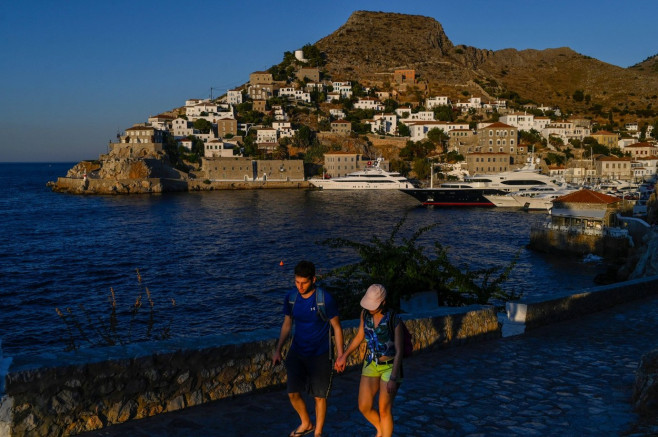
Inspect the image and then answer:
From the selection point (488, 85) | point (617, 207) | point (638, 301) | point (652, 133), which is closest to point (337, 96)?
point (488, 85)

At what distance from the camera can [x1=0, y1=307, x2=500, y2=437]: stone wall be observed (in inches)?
169

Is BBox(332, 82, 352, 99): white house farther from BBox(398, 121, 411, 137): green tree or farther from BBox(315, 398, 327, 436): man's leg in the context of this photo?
BBox(315, 398, 327, 436): man's leg

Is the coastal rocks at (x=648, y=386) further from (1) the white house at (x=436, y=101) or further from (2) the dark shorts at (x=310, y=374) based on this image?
(1) the white house at (x=436, y=101)

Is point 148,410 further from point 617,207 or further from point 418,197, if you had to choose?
point 418,197

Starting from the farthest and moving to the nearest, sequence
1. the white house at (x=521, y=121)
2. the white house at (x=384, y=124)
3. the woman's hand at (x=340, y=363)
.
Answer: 1. the white house at (x=384, y=124)
2. the white house at (x=521, y=121)
3. the woman's hand at (x=340, y=363)

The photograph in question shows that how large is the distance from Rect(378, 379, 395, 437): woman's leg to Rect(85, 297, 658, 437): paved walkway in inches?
18.2

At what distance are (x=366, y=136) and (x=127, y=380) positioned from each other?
109 metres

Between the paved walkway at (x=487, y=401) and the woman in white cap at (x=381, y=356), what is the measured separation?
1.91 ft

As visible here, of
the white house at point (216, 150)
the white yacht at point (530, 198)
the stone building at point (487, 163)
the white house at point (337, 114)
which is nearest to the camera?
the white yacht at point (530, 198)

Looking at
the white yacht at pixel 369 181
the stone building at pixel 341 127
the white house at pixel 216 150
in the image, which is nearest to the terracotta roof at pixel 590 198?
the white yacht at pixel 369 181

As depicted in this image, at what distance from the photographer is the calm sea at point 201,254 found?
22.1 meters

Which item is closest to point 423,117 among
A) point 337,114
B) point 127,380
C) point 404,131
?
point 404,131

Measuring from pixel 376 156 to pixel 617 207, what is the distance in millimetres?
72413

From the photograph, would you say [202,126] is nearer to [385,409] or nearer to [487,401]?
[487,401]
